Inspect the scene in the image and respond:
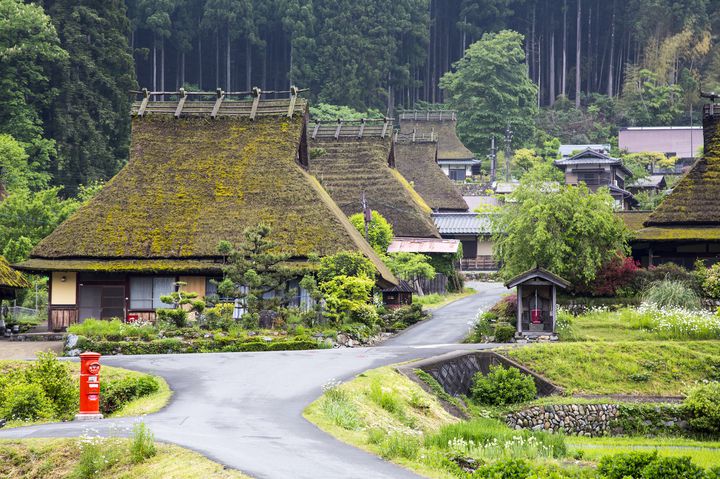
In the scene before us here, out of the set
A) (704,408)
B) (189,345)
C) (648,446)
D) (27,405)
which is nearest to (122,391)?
(27,405)

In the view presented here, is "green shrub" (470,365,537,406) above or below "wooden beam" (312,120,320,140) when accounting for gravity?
below

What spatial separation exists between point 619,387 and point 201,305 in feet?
42.2

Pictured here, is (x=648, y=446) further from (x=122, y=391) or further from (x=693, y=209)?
(x=693, y=209)

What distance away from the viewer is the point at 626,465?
16.8 meters

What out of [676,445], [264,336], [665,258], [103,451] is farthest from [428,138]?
[103,451]

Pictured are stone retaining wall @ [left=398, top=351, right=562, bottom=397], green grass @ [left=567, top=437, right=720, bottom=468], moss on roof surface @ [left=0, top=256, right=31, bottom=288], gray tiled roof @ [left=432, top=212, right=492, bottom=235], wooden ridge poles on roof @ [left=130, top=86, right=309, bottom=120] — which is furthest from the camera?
gray tiled roof @ [left=432, top=212, right=492, bottom=235]

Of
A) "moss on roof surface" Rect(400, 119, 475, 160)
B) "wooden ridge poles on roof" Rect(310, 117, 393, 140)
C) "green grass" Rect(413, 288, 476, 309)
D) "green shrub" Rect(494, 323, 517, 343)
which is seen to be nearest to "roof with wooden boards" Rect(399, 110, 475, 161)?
"moss on roof surface" Rect(400, 119, 475, 160)

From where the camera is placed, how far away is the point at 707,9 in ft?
401

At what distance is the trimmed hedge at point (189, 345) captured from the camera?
1252 inches

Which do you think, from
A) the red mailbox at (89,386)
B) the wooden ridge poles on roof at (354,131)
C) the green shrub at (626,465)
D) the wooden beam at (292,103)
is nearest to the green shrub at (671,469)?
the green shrub at (626,465)

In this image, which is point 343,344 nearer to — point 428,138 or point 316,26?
point 428,138

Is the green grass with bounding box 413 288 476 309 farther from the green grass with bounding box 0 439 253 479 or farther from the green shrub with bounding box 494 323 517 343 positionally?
the green grass with bounding box 0 439 253 479

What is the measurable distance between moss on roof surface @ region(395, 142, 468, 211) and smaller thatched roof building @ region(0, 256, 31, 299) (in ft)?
132

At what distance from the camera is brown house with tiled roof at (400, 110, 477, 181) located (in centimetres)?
9400
